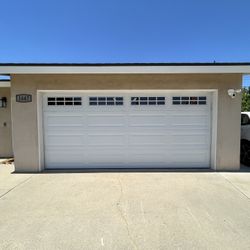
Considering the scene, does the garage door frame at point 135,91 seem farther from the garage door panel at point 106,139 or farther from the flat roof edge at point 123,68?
the garage door panel at point 106,139

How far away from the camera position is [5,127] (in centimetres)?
800

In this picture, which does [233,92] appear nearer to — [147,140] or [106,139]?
[147,140]

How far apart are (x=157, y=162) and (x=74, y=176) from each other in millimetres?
2564

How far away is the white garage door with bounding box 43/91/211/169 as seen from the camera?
6.20 m

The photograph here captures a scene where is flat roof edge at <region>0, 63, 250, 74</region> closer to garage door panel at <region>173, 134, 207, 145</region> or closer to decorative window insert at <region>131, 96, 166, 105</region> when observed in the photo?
decorative window insert at <region>131, 96, 166, 105</region>

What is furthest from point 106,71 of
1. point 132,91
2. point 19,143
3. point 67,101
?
point 19,143

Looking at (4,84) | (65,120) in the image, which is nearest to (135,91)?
(65,120)

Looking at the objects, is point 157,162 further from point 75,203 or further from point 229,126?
Answer: point 75,203

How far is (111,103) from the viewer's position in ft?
20.4

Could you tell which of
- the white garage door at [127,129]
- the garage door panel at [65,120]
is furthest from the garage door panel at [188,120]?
the garage door panel at [65,120]

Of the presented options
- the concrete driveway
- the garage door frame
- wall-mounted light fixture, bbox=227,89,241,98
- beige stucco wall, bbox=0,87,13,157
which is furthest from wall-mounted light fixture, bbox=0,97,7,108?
wall-mounted light fixture, bbox=227,89,241,98

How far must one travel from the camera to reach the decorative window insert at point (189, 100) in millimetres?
6199

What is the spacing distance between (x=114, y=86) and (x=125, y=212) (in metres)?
3.65

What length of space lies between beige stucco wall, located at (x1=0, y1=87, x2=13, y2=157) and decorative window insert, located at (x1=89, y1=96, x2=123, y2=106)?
4.01 meters
